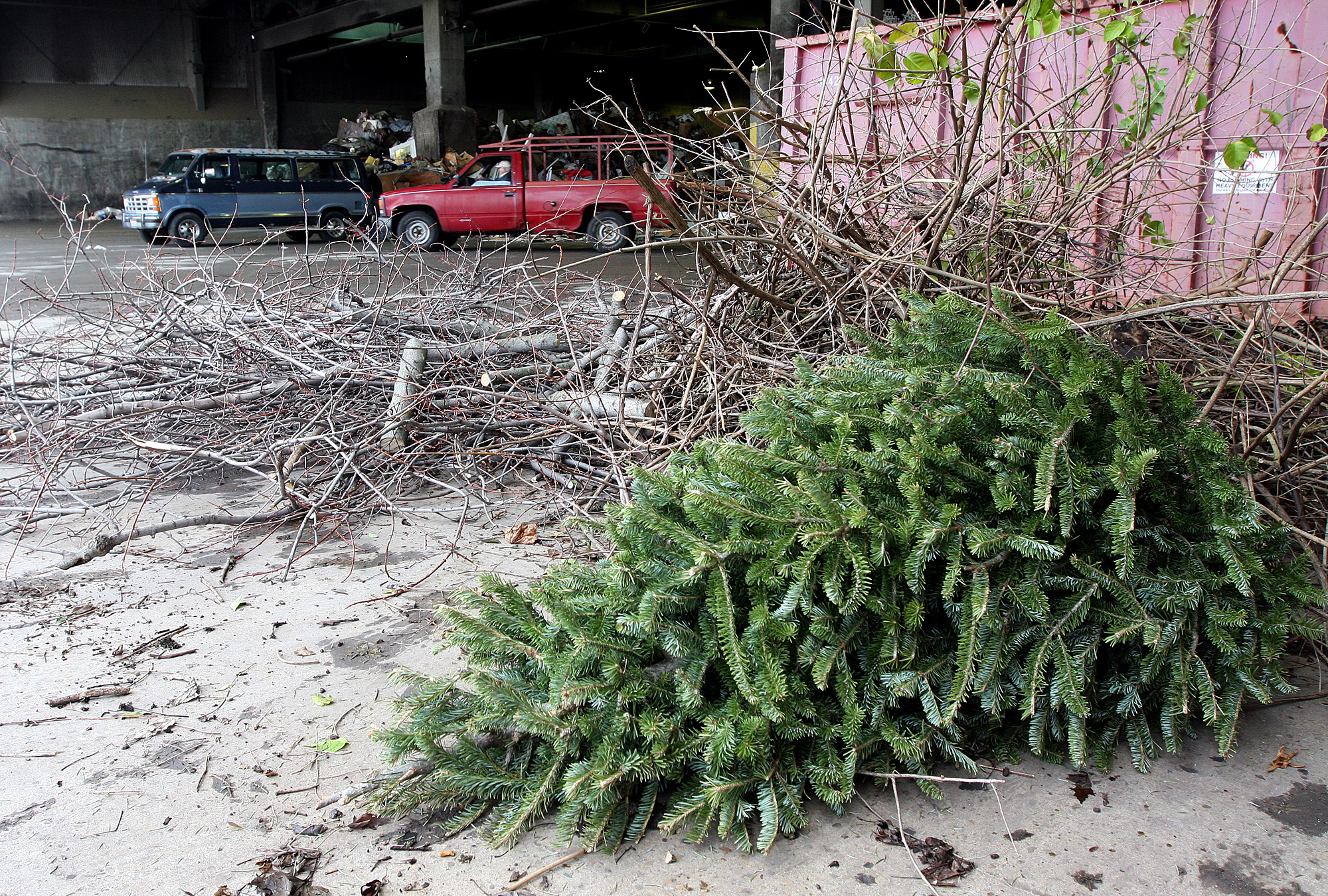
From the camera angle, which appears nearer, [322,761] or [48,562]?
[322,761]

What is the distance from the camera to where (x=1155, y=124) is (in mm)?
5531

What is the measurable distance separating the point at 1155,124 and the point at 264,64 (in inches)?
1217

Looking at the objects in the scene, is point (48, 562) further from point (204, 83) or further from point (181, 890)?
point (204, 83)

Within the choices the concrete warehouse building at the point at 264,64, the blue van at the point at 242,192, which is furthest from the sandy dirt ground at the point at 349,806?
the concrete warehouse building at the point at 264,64

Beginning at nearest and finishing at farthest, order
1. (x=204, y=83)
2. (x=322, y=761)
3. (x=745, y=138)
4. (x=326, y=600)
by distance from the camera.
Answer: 1. (x=322, y=761)
2. (x=326, y=600)
3. (x=745, y=138)
4. (x=204, y=83)

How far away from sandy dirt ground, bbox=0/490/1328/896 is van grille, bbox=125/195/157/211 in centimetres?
1733

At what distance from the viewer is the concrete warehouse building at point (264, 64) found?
2495cm

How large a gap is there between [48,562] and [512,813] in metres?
2.99

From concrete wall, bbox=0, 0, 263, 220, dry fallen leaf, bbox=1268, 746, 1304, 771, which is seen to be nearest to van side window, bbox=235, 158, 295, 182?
concrete wall, bbox=0, 0, 263, 220

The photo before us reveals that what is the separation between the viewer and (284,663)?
10.9 feet

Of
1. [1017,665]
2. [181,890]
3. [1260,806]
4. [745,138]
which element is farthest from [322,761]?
[745,138]

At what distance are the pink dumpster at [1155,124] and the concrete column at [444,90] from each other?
739 inches

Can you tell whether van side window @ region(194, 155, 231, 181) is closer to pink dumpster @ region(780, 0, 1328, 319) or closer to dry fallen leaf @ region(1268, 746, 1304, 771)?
pink dumpster @ region(780, 0, 1328, 319)

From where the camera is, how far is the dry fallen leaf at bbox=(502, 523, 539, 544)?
441cm
